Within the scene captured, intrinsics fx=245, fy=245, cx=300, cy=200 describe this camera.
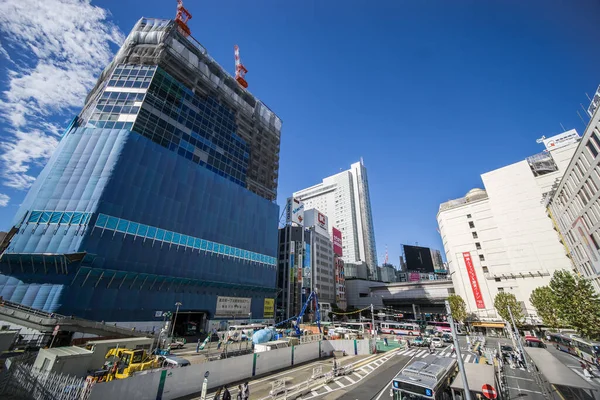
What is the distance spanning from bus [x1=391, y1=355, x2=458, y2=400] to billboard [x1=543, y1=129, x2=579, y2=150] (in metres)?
80.9

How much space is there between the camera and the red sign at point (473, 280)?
2627 inches

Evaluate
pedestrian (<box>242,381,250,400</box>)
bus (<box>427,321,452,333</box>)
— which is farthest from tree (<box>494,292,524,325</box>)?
pedestrian (<box>242,381,250,400</box>)

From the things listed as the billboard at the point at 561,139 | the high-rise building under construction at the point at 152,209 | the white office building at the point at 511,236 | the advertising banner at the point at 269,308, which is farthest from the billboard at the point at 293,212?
the billboard at the point at 561,139

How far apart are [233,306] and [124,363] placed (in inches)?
1382

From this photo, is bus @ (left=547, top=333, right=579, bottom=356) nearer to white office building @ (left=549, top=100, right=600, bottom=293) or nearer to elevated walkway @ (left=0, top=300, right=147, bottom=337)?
white office building @ (left=549, top=100, right=600, bottom=293)

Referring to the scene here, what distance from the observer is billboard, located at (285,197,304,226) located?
320 ft

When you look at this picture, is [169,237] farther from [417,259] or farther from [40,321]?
[417,259]

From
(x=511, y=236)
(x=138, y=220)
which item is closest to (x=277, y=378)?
(x=138, y=220)

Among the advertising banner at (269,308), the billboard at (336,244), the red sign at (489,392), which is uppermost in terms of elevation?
the billboard at (336,244)

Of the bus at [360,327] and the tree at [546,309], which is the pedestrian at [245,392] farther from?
the tree at [546,309]

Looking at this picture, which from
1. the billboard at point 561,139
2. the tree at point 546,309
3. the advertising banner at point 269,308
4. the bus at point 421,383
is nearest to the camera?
the bus at point 421,383

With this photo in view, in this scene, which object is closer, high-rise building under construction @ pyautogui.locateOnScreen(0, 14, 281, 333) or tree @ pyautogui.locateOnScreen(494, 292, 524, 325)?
high-rise building under construction @ pyautogui.locateOnScreen(0, 14, 281, 333)

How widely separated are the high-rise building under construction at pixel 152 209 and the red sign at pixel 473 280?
5573 cm

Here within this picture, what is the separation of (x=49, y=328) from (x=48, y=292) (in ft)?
34.0
